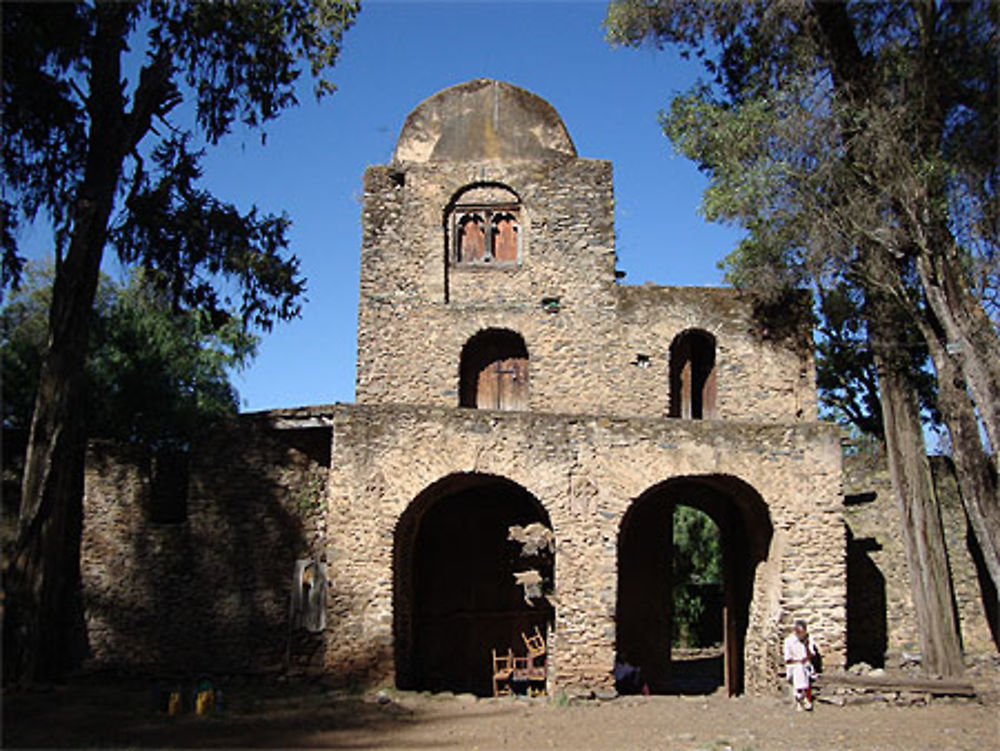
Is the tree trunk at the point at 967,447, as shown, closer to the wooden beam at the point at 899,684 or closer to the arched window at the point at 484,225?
the wooden beam at the point at 899,684

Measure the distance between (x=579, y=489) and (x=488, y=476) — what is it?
149 centimetres

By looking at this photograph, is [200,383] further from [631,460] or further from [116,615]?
[631,460]

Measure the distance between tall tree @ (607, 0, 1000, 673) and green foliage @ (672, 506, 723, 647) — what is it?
1222cm

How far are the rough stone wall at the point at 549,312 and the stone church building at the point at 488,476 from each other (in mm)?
44

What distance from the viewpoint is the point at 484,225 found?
2145cm

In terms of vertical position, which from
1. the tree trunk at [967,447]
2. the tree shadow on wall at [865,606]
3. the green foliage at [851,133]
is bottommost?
the tree shadow on wall at [865,606]

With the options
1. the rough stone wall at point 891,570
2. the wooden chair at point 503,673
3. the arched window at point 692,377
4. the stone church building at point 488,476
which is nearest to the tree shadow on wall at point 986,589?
the rough stone wall at point 891,570

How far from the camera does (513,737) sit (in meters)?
12.9

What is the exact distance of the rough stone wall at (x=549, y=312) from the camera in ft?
66.3

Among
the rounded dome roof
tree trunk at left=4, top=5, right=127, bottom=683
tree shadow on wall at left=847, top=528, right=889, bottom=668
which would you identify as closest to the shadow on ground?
tree trunk at left=4, top=5, right=127, bottom=683

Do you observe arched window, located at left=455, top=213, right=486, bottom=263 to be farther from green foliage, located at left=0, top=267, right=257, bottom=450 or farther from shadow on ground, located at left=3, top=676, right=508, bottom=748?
shadow on ground, located at left=3, top=676, right=508, bottom=748

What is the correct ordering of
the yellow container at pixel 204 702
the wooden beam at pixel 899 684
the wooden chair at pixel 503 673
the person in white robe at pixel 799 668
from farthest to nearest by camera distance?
the wooden chair at pixel 503 673
the wooden beam at pixel 899 684
the person in white robe at pixel 799 668
the yellow container at pixel 204 702

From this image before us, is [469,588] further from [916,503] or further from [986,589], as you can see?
[986,589]

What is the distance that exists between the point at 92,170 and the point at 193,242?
6.05 ft
